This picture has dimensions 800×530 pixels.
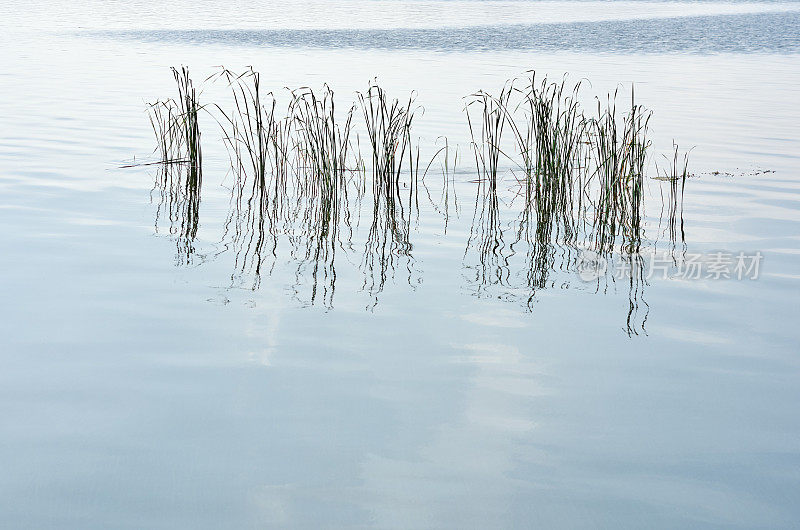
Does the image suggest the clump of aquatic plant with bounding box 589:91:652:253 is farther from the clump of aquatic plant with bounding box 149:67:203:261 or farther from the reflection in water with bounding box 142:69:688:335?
the clump of aquatic plant with bounding box 149:67:203:261

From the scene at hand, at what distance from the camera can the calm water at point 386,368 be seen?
2533mm

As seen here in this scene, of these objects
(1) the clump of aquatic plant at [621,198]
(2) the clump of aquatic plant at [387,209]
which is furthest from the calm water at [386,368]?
(1) the clump of aquatic plant at [621,198]

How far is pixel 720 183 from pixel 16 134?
19.6 ft

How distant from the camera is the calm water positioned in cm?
253

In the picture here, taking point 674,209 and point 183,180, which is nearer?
point 674,209

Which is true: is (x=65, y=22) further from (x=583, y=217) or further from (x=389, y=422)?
(x=389, y=422)

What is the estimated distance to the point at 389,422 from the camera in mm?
2953

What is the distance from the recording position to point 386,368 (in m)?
3.38

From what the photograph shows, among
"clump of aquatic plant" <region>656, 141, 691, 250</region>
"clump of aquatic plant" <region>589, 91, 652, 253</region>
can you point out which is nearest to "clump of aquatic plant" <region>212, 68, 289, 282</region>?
"clump of aquatic plant" <region>589, 91, 652, 253</region>

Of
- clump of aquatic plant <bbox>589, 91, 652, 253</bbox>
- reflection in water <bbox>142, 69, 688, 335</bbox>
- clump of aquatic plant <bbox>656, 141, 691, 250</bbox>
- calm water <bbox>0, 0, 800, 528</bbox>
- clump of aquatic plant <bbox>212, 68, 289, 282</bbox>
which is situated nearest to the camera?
calm water <bbox>0, 0, 800, 528</bbox>
